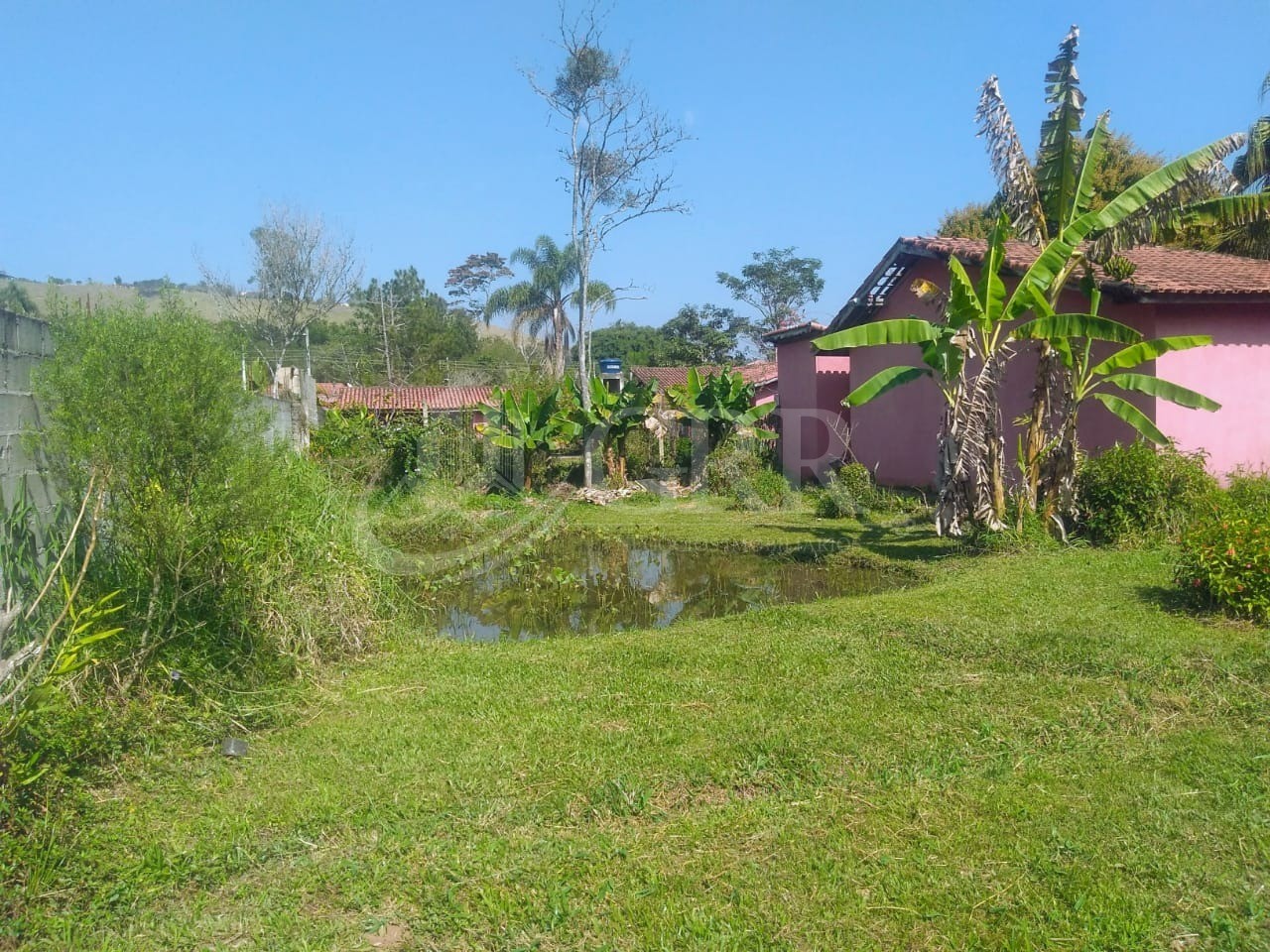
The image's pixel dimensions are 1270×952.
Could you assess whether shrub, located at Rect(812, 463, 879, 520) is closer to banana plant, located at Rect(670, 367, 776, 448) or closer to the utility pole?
banana plant, located at Rect(670, 367, 776, 448)

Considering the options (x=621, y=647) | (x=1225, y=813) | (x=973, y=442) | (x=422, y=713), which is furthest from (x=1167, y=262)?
(x=422, y=713)

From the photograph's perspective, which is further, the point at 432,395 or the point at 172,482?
the point at 432,395

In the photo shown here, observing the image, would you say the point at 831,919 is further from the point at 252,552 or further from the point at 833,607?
the point at 833,607

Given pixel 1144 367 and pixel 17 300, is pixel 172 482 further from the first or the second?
pixel 1144 367

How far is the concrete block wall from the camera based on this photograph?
507 cm

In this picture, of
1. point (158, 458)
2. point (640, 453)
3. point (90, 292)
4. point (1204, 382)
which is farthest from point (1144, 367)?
point (90, 292)

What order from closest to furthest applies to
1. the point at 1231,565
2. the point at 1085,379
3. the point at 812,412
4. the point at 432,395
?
the point at 1231,565, the point at 1085,379, the point at 812,412, the point at 432,395

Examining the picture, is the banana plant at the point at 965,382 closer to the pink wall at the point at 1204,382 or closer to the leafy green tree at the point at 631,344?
the pink wall at the point at 1204,382

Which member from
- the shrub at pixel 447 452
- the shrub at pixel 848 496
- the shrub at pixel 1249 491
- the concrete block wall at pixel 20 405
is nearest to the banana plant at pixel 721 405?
the shrub at pixel 848 496

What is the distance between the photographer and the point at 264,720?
579 centimetres

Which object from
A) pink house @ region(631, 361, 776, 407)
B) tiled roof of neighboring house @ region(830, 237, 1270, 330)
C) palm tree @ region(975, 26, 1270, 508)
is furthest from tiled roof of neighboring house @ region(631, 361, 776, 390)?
palm tree @ region(975, 26, 1270, 508)

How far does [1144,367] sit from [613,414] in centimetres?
1057

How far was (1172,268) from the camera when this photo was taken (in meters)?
13.4

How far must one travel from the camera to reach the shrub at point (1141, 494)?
35.0ft
